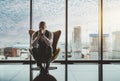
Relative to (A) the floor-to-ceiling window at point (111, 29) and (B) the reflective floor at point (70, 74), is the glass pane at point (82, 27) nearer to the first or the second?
(A) the floor-to-ceiling window at point (111, 29)

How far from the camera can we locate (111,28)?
7410 millimetres

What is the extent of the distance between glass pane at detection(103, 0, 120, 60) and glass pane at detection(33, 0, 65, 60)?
128 centimetres

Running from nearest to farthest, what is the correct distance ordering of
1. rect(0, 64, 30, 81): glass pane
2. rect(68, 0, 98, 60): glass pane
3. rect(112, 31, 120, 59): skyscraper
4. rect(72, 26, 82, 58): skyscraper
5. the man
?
the man < rect(0, 64, 30, 81): glass pane < rect(68, 0, 98, 60): glass pane < rect(72, 26, 82, 58): skyscraper < rect(112, 31, 120, 59): skyscraper

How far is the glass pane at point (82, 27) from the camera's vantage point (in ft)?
23.7

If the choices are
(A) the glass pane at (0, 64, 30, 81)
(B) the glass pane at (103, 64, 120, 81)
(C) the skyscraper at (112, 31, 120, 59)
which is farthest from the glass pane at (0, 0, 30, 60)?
(C) the skyscraper at (112, 31, 120, 59)

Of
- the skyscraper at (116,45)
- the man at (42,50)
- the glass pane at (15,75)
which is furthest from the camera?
the skyscraper at (116,45)

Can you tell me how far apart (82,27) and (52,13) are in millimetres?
1042

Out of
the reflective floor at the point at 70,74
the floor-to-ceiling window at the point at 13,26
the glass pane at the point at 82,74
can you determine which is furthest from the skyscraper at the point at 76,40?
the floor-to-ceiling window at the point at 13,26

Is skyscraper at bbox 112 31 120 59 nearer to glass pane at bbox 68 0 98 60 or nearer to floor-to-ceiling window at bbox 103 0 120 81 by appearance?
floor-to-ceiling window at bbox 103 0 120 81

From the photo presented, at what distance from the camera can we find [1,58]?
7.55 meters

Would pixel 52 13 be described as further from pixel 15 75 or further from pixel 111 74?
pixel 111 74

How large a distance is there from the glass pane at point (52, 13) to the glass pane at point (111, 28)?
1277mm

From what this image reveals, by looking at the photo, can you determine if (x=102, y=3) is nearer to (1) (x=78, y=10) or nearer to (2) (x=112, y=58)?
(1) (x=78, y=10)

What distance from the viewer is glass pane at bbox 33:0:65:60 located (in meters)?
7.09
